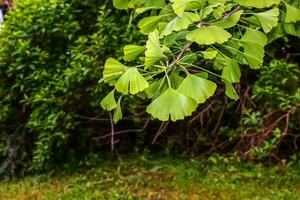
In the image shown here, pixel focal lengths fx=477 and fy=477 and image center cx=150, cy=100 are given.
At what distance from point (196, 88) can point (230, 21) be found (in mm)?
223

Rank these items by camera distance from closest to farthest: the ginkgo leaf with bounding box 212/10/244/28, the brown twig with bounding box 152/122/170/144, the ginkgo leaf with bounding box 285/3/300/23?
the ginkgo leaf with bounding box 212/10/244/28, the ginkgo leaf with bounding box 285/3/300/23, the brown twig with bounding box 152/122/170/144

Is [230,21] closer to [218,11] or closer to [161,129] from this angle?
[218,11]

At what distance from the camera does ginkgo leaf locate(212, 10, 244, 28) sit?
124 centimetres

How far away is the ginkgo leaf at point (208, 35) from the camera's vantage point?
45.2 inches

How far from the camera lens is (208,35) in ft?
3.78

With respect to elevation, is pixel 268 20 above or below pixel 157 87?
above

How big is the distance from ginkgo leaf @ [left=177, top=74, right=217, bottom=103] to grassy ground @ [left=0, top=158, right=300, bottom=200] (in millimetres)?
2315

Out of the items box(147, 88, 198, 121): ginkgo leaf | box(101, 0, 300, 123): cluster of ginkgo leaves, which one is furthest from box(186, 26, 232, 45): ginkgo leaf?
box(147, 88, 198, 121): ginkgo leaf

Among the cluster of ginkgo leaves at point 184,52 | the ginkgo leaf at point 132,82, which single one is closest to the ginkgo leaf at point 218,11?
the cluster of ginkgo leaves at point 184,52

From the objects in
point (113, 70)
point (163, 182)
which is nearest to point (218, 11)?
point (113, 70)

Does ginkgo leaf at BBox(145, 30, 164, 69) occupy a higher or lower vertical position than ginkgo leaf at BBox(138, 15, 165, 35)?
lower

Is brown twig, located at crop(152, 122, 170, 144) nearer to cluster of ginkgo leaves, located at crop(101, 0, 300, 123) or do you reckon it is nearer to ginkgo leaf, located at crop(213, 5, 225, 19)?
cluster of ginkgo leaves, located at crop(101, 0, 300, 123)

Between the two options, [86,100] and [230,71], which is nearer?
[230,71]

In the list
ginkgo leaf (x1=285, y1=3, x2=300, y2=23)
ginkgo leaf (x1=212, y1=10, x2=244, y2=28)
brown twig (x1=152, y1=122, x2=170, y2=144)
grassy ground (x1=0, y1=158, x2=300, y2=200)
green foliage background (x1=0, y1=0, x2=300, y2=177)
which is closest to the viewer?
ginkgo leaf (x1=212, y1=10, x2=244, y2=28)
